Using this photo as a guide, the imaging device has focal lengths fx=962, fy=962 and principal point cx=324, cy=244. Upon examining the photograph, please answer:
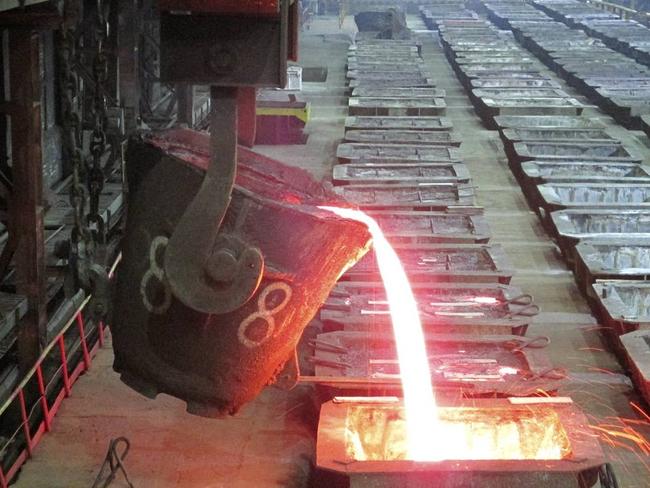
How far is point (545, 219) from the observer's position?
26.6 feet

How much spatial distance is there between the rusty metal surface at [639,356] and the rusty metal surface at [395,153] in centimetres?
423

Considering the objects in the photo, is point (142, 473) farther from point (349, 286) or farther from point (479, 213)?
point (479, 213)

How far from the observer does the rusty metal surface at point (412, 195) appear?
7.19 metres

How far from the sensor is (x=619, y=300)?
17.9 ft

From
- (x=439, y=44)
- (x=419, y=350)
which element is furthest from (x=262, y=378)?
(x=439, y=44)

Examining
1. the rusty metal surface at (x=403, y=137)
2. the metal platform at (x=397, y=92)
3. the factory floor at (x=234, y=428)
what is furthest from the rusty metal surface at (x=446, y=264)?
the metal platform at (x=397, y=92)

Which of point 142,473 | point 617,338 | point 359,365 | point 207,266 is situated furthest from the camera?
point 617,338

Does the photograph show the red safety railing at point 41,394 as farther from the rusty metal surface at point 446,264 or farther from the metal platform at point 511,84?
the metal platform at point 511,84

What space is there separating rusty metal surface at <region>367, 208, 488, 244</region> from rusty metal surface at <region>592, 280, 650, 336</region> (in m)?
1.03

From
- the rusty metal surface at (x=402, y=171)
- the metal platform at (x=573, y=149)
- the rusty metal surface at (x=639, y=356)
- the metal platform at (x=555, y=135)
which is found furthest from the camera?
the metal platform at (x=555, y=135)

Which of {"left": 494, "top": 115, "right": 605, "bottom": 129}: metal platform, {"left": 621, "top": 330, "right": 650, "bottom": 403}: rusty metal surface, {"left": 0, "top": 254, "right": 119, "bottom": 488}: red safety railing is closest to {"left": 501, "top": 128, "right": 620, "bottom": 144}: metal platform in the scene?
{"left": 494, "top": 115, "right": 605, "bottom": 129}: metal platform

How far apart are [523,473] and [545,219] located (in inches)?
194

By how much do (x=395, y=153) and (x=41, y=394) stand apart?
5.50 m

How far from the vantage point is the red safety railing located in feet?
13.8
